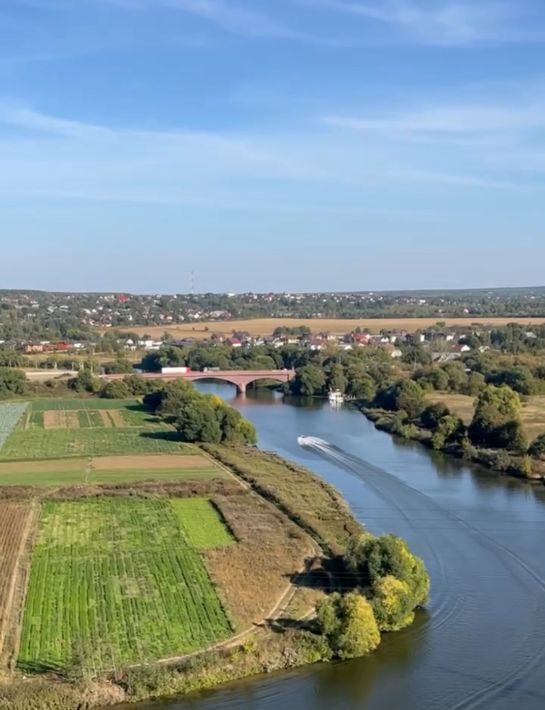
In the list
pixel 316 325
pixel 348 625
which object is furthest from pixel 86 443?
pixel 316 325

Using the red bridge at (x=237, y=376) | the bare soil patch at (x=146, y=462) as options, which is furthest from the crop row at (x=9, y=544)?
the red bridge at (x=237, y=376)

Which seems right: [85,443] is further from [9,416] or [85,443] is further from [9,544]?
[9,544]

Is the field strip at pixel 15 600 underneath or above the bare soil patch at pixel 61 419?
underneath

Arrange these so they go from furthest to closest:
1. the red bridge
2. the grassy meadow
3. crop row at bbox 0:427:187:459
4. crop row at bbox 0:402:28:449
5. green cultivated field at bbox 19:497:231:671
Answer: the red bridge
the grassy meadow
crop row at bbox 0:402:28:449
crop row at bbox 0:427:187:459
green cultivated field at bbox 19:497:231:671

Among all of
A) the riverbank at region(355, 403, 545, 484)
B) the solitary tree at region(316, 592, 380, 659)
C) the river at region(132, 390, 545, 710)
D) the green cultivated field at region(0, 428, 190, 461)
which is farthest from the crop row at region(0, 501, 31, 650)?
the riverbank at region(355, 403, 545, 484)

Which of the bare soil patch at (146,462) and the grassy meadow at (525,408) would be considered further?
the grassy meadow at (525,408)

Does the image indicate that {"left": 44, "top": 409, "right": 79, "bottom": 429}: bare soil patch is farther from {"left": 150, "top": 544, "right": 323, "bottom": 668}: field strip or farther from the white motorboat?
{"left": 150, "top": 544, "right": 323, "bottom": 668}: field strip

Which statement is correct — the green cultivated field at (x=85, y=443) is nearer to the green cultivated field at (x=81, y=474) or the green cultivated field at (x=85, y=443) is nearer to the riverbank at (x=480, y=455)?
the green cultivated field at (x=81, y=474)
